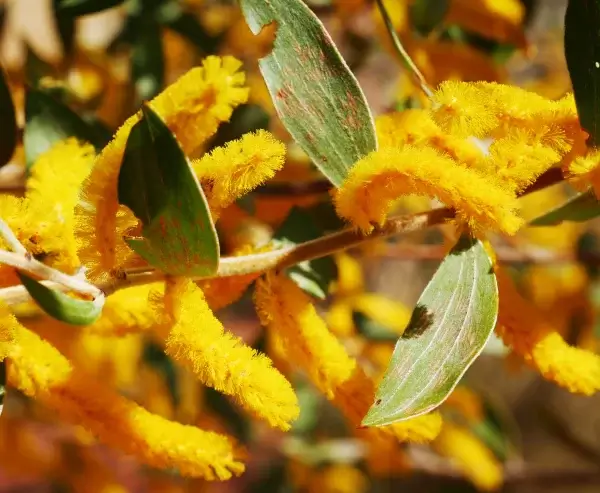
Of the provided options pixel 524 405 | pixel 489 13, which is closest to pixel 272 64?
pixel 489 13

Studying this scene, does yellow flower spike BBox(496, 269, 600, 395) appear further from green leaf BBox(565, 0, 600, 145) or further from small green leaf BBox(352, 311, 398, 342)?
small green leaf BBox(352, 311, 398, 342)

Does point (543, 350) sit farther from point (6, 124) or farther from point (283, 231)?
point (6, 124)

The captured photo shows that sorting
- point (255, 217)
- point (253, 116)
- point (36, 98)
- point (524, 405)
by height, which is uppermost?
point (36, 98)

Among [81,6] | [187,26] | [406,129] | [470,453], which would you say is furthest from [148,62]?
[470,453]

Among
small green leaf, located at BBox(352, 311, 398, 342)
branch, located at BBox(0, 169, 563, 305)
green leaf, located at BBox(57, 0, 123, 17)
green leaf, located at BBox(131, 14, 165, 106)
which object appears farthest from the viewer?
small green leaf, located at BBox(352, 311, 398, 342)

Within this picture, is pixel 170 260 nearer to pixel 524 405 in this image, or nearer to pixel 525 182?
pixel 525 182

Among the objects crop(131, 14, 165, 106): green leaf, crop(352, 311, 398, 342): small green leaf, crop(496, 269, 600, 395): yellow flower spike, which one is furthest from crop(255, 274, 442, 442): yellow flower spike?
crop(352, 311, 398, 342): small green leaf

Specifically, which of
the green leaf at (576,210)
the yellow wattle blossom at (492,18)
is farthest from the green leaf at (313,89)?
the yellow wattle blossom at (492,18)
